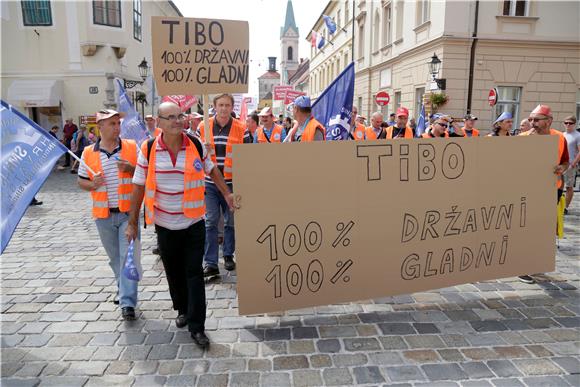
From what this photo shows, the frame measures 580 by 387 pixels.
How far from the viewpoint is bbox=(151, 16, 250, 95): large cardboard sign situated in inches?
165

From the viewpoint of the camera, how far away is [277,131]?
7.51 metres

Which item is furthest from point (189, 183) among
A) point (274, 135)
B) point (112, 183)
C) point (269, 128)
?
point (269, 128)

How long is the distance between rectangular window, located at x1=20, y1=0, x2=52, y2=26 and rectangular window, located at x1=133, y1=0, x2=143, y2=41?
480cm

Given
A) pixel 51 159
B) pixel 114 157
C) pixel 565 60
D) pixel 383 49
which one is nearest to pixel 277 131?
pixel 114 157

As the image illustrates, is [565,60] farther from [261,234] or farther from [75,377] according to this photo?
[75,377]

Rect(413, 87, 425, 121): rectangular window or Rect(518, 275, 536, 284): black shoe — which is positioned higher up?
Rect(413, 87, 425, 121): rectangular window

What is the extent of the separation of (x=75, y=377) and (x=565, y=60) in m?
19.6

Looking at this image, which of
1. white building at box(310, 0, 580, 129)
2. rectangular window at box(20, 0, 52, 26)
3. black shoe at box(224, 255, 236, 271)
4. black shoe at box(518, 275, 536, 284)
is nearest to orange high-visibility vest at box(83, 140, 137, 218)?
black shoe at box(224, 255, 236, 271)

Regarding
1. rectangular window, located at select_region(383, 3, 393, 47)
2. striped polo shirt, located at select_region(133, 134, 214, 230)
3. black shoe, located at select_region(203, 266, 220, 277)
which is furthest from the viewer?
rectangular window, located at select_region(383, 3, 393, 47)

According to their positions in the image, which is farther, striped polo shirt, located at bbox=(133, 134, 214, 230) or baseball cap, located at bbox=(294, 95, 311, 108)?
baseball cap, located at bbox=(294, 95, 311, 108)

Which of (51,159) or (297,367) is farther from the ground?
(51,159)

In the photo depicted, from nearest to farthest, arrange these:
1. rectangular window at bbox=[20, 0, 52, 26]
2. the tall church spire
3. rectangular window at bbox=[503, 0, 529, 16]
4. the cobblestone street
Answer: the cobblestone street, rectangular window at bbox=[503, 0, 529, 16], rectangular window at bbox=[20, 0, 52, 26], the tall church spire

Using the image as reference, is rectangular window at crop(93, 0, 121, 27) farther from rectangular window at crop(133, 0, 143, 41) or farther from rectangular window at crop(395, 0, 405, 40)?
rectangular window at crop(395, 0, 405, 40)

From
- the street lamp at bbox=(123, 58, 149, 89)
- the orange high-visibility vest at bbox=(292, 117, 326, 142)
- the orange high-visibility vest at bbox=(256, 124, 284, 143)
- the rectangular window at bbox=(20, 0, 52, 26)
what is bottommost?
the orange high-visibility vest at bbox=(256, 124, 284, 143)
